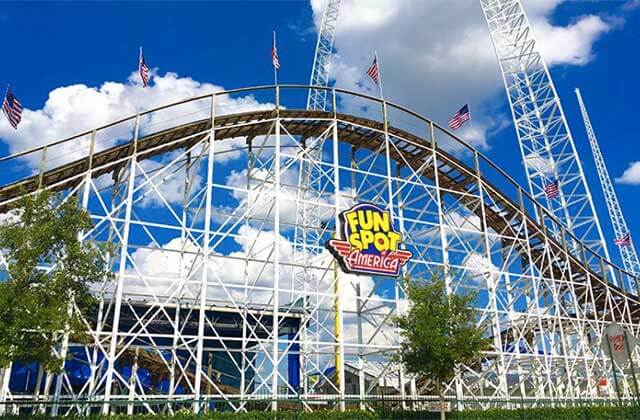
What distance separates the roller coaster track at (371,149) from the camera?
20031 mm

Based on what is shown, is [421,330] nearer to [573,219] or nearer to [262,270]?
[262,270]

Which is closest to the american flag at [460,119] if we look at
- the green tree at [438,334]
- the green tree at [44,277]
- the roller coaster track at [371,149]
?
the roller coaster track at [371,149]

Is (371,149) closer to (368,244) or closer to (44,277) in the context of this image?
(368,244)

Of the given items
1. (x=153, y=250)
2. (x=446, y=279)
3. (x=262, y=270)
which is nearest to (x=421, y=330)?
(x=446, y=279)

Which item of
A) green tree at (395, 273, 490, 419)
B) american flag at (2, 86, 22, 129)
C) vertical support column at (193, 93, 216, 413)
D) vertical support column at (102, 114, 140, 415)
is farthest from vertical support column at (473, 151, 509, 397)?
american flag at (2, 86, 22, 129)

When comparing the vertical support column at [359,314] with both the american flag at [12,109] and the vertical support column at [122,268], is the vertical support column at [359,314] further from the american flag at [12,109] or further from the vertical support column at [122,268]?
the american flag at [12,109]

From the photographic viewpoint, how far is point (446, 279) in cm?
2406

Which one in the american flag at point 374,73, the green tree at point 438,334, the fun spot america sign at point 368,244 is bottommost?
the green tree at point 438,334

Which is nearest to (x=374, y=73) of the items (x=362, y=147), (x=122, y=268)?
(x=362, y=147)

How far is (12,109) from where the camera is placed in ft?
62.9

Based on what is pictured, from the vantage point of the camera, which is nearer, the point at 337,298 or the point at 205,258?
the point at 205,258

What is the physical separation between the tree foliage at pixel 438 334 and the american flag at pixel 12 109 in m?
15.7

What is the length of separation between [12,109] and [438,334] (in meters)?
17.3

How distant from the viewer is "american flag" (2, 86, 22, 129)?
19.0 meters
